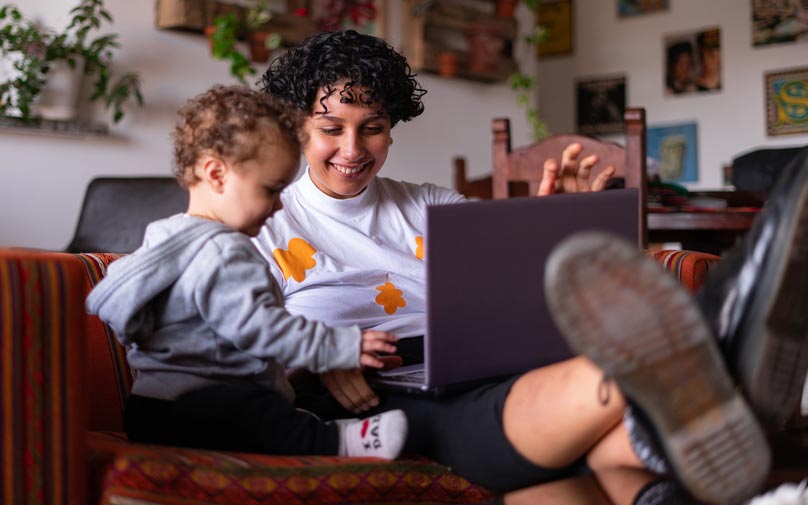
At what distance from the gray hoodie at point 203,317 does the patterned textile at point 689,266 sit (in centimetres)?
79

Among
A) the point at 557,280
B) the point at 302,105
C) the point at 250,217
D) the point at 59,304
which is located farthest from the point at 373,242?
the point at 557,280

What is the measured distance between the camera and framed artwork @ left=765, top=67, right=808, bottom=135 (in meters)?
5.43

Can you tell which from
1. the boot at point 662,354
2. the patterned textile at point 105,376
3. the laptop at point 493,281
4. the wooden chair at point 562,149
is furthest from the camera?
the wooden chair at point 562,149

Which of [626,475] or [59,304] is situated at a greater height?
[59,304]

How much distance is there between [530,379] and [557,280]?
0.33 meters

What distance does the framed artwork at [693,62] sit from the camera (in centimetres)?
577

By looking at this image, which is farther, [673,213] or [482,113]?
[482,113]

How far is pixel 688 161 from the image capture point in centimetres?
586

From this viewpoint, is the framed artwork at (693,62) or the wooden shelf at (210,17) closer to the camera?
the wooden shelf at (210,17)

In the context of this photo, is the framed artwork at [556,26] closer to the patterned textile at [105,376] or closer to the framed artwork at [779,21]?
the framed artwork at [779,21]

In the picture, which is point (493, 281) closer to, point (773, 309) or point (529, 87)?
point (773, 309)

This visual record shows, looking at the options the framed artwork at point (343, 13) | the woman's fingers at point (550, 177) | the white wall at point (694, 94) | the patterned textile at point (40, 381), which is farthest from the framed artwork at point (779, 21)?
the patterned textile at point (40, 381)

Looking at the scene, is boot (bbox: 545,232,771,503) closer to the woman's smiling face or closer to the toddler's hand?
the toddler's hand

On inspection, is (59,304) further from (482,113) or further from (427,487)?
(482,113)
